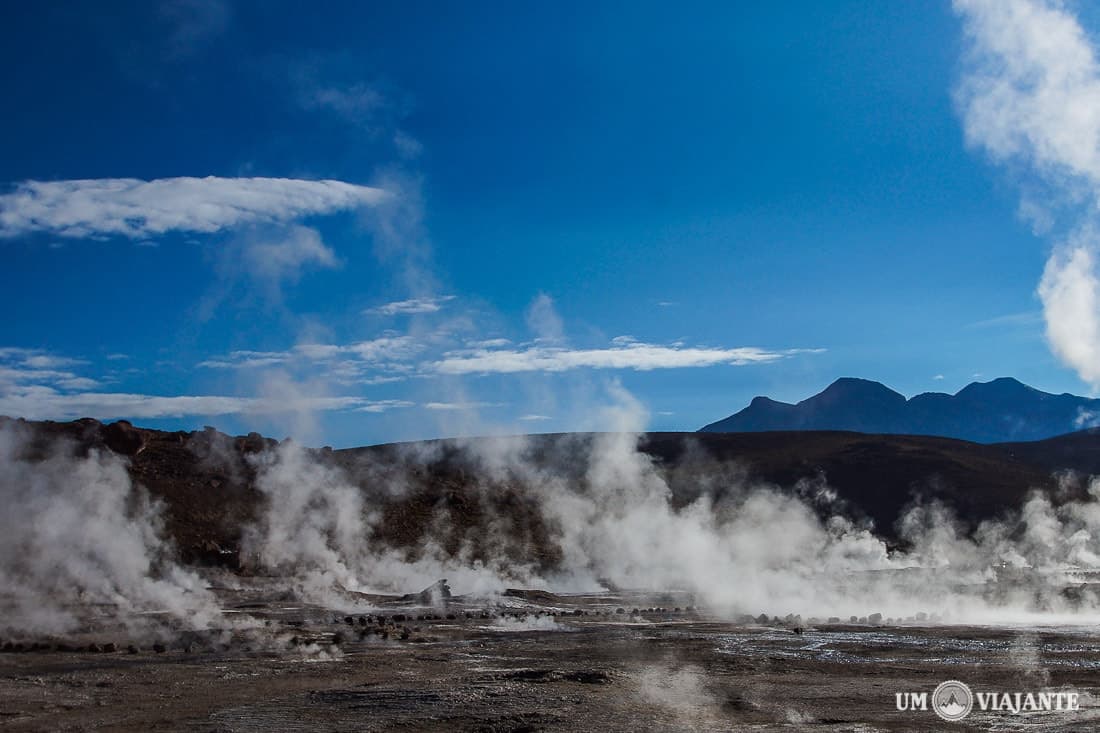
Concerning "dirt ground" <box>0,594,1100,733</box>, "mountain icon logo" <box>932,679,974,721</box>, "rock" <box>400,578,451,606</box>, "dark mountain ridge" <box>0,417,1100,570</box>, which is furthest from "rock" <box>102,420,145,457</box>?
"mountain icon logo" <box>932,679,974,721</box>

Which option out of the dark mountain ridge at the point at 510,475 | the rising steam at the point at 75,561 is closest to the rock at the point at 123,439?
the dark mountain ridge at the point at 510,475

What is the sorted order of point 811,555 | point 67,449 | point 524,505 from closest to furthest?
1. point 67,449
2. point 811,555
3. point 524,505

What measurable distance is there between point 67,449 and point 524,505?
106 ft

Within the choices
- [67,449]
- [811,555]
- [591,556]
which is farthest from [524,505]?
[67,449]

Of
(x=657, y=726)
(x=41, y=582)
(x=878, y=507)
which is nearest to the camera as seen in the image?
(x=657, y=726)

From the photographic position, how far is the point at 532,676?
21781mm

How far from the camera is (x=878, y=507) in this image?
8438 cm

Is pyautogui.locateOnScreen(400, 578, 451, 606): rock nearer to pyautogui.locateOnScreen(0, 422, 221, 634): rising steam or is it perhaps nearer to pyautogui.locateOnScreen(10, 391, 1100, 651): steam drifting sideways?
pyautogui.locateOnScreen(10, 391, 1100, 651): steam drifting sideways

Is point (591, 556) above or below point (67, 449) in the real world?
below

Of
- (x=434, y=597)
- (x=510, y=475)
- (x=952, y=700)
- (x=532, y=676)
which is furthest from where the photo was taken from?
(x=510, y=475)

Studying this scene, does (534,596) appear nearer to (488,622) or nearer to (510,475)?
(488,622)

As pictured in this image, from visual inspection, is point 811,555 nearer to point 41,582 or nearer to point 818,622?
point 818,622

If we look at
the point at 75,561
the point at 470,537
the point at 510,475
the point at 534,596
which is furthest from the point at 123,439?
the point at 534,596

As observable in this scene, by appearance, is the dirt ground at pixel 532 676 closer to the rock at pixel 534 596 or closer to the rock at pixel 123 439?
the rock at pixel 534 596
